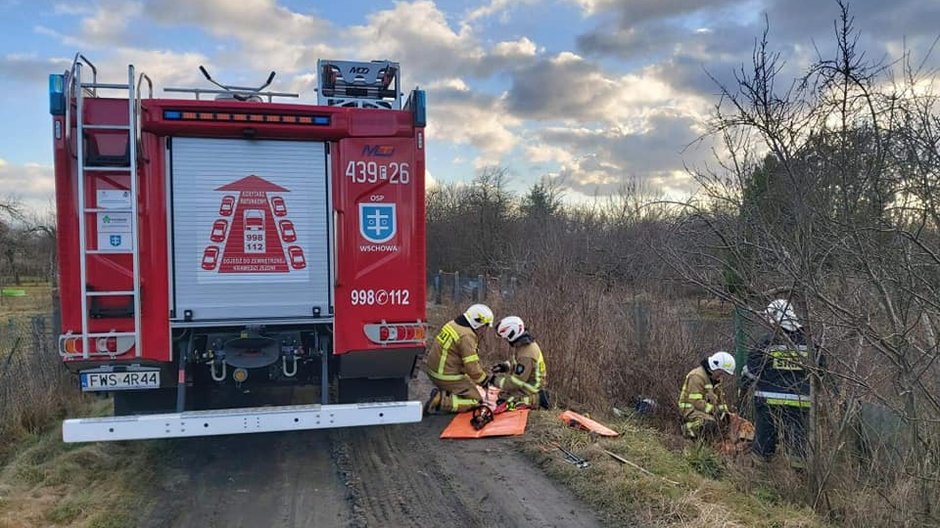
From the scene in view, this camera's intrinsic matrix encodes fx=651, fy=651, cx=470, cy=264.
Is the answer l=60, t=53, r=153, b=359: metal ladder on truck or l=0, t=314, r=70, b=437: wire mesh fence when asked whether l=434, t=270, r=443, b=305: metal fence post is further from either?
l=60, t=53, r=153, b=359: metal ladder on truck

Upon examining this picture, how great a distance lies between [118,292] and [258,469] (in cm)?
192

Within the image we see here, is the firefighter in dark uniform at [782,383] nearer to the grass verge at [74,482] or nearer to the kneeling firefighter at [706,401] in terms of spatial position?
the kneeling firefighter at [706,401]

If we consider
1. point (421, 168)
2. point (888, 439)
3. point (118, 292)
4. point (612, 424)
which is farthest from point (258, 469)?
point (888, 439)

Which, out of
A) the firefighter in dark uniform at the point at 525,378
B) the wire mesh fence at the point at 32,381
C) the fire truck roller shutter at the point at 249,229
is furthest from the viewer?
the firefighter in dark uniform at the point at 525,378

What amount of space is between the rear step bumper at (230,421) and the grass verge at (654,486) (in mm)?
1459

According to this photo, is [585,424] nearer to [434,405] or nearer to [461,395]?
[461,395]

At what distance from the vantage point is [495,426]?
6770mm

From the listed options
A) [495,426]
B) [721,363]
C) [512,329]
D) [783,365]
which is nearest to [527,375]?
[512,329]

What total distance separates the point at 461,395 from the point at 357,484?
2.15m

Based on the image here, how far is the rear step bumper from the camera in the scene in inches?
184

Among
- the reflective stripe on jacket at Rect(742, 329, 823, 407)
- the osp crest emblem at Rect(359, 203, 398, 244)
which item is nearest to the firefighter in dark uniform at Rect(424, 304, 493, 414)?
the osp crest emblem at Rect(359, 203, 398, 244)

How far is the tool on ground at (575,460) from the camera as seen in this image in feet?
18.1

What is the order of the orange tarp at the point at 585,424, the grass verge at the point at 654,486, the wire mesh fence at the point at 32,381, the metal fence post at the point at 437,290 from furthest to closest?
the metal fence post at the point at 437,290 < the wire mesh fence at the point at 32,381 < the orange tarp at the point at 585,424 < the grass verge at the point at 654,486

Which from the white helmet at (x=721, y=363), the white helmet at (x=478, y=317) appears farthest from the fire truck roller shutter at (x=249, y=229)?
the white helmet at (x=721, y=363)
